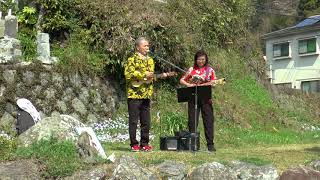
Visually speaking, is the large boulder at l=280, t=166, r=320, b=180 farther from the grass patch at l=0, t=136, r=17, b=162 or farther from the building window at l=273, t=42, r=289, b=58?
the building window at l=273, t=42, r=289, b=58

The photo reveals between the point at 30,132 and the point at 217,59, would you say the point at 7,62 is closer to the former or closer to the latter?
the point at 30,132

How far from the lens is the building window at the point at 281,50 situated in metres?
36.2

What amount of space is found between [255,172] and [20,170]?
8.88 feet

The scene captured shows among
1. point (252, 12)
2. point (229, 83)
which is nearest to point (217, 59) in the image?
point (229, 83)

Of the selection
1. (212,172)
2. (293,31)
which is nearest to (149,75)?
(212,172)

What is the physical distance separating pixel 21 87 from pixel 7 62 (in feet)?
1.90

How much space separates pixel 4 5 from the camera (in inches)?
517

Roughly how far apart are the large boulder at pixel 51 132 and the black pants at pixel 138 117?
1.24 metres

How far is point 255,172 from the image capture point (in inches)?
250

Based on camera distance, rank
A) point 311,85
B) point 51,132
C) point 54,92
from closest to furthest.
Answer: point 51,132 → point 54,92 → point 311,85

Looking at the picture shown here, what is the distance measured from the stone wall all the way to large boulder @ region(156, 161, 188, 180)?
15.9 ft

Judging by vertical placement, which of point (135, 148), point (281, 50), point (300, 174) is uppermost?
point (281, 50)

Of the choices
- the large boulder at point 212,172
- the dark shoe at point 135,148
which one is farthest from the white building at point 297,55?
the large boulder at point 212,172

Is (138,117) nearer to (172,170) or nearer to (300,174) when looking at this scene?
(172,170)
